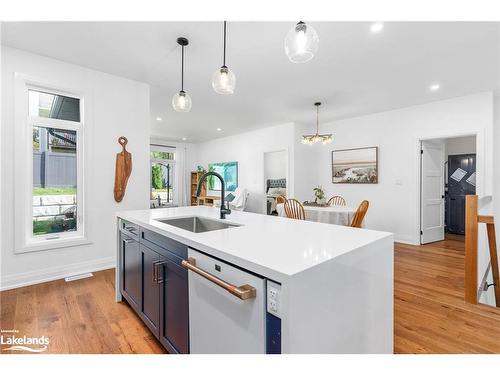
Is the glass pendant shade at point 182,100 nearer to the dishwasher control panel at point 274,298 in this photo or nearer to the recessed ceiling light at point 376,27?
the recessed ceiling light at point 376,27

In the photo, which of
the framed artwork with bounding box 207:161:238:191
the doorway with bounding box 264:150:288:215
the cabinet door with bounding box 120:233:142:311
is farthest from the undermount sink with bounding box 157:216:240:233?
the framed artwork with bounding box 207:161:238:191

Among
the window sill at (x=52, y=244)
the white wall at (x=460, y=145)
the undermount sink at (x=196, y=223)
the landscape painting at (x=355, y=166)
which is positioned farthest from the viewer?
the white wall at (x=460, y=145)

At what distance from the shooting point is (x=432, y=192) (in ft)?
15.9

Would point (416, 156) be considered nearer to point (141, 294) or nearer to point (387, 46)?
point (387, 46)

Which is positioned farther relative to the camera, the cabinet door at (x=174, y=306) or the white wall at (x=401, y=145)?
the white wall at (x=401, y=145)

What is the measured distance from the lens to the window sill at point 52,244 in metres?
2.81

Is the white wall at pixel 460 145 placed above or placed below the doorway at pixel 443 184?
above

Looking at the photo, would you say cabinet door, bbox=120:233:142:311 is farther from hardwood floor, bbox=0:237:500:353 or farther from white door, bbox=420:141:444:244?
white door, bbox=420:141:444:244

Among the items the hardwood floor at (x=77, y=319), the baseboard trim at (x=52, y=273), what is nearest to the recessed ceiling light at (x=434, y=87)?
the hardwood floor at (x=77, y=319)

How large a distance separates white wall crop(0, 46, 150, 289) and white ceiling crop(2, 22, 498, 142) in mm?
190

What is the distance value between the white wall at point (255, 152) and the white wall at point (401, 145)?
1.19 feet

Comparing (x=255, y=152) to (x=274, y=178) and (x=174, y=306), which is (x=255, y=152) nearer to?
(x=274, y=178)

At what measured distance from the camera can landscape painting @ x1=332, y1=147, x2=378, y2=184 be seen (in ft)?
16.9

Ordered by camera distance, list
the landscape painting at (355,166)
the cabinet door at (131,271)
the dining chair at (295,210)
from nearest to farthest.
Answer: the cabinet door at (131,271), the dining chair at (295,210), the landscape painting at (355,166)
